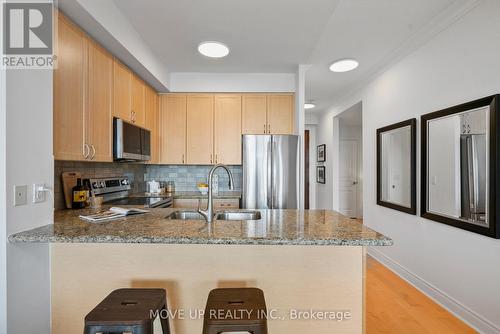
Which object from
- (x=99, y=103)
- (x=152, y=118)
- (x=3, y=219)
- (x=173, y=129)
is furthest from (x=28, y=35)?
(x=173, y=129)

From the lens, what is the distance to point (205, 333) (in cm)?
110

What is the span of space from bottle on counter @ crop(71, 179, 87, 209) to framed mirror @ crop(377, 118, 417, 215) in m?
3.28

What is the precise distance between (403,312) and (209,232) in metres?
2.14

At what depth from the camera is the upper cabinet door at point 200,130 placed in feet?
12.6

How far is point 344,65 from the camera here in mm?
3510

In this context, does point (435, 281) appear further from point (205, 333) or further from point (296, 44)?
point (296, 44)

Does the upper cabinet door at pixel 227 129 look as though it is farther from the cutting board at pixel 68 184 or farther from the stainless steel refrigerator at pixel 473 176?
the stainless steel refrigerator at pixel 473 176

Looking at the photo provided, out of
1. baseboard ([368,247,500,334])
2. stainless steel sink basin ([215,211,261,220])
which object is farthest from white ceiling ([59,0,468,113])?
baseboard ([368,247,500,334])

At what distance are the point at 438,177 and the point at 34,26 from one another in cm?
336

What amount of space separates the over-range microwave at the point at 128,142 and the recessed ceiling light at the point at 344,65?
2577mm

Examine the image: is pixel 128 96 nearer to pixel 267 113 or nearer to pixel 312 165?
pixel 267 113

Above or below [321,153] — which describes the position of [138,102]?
above

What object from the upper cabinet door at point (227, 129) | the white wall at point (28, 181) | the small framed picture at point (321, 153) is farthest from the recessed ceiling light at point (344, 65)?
the white wall at point (28, 181)

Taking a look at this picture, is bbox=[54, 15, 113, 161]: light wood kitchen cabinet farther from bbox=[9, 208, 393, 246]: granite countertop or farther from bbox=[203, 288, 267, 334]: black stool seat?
bbox=[203, 288, 267, 334]: black stool seat
